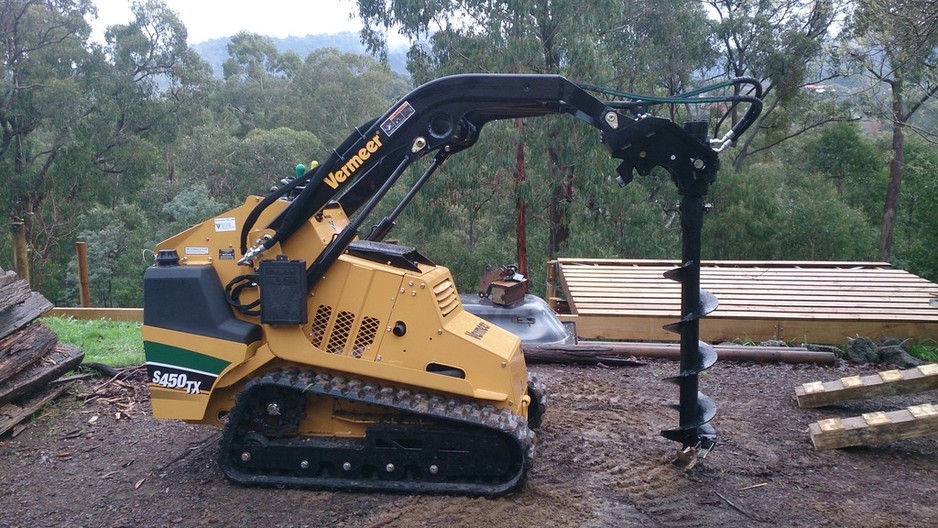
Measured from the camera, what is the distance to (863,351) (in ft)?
26.6

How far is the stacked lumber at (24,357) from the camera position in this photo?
6.18 meters

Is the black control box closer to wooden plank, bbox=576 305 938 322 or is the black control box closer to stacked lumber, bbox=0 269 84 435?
stacked lumber, bbox=0 269 84 435

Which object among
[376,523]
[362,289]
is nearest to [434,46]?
[362,289]

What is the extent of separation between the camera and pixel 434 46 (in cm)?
1623

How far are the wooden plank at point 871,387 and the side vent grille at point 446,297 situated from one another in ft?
11.1

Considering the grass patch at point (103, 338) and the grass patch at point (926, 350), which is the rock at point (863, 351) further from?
the grass patch at point (103, 338)

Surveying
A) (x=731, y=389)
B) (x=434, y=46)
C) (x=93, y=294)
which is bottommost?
(x=93, y=294)

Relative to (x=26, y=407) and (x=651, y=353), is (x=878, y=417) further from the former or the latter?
(x=26, y=407)

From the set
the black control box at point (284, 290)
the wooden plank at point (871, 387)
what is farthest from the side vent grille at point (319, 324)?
the wooden plank at point (871, 387)

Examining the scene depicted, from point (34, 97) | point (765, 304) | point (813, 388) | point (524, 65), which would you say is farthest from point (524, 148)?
point (34, 97)

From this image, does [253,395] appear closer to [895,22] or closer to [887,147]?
[895,22]

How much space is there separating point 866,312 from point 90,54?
2464cm

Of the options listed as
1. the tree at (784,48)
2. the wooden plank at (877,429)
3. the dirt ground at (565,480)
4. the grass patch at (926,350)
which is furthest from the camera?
the tree at (784,48)

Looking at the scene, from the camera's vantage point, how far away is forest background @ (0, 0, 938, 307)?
15852 millimetres
